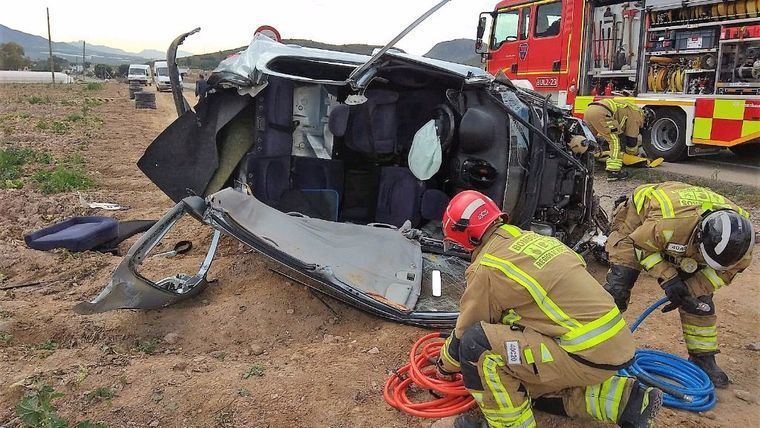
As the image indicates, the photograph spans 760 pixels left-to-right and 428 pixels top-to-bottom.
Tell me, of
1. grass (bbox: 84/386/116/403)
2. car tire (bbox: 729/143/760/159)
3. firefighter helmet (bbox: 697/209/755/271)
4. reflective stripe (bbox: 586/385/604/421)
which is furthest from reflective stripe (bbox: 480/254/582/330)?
car tire (bbox: 729/143/760/159)

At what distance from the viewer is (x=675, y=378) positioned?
3.12 metres

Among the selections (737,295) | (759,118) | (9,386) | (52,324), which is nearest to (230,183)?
(52,324)

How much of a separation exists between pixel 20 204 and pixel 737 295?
6.78 meters

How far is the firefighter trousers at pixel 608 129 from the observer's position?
8.46m

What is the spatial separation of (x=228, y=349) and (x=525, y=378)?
1.75m

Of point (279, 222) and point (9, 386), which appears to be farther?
point (279, 222)

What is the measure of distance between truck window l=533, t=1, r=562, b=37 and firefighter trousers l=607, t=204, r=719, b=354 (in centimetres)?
746

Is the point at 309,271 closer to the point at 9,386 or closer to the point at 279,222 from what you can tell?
the point at 279,222

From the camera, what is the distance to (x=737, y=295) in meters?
4.43

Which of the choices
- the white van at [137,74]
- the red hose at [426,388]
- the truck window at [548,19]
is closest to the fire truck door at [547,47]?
the truck window at [548,19]

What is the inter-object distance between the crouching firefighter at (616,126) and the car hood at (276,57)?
4440 mm

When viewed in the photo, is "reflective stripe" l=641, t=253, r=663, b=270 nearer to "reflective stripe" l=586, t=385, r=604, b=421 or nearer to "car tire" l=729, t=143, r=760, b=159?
"reflective stripe" l=586, t=385, r=604, b=421

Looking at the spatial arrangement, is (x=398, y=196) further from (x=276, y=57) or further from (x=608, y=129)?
(x=608, y=129)

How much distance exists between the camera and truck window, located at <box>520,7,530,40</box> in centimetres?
1052
